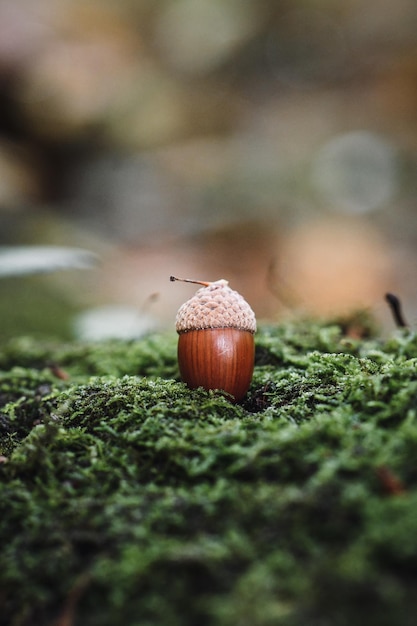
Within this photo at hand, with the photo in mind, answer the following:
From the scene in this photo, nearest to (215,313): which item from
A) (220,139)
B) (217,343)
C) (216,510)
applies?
(217,343)

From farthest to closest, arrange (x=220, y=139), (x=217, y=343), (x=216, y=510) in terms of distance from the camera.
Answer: (x=220, y=139) → (x=217, y=343) → (x=216, y=510)

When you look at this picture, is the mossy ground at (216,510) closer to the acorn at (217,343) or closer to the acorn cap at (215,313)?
the acorn at (217,343)

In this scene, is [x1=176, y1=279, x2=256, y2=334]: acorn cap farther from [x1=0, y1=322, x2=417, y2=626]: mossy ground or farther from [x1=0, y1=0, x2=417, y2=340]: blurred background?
[x1=0, y1=0, x2=417, y2=340]: blurred background

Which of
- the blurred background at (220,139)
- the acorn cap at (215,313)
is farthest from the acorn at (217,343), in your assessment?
the blurred background at (220,139)

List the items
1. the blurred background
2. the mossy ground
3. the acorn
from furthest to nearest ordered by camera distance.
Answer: the blurred background
the acorn
the mossy ground

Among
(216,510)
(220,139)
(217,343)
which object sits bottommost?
(216,510)

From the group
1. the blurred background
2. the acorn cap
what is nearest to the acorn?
the acorn cap

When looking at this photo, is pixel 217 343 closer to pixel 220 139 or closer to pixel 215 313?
pixel 215 313
